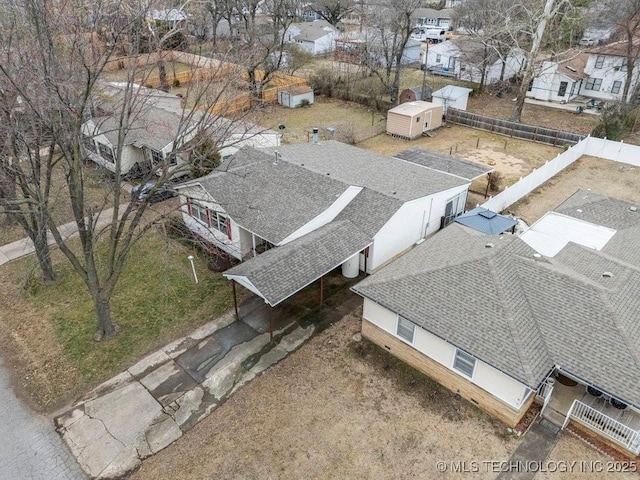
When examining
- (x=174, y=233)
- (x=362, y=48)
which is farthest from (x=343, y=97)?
(x=174, y=233)

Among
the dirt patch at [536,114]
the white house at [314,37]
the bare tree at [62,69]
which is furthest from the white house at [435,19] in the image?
the bare tree at [62,69]

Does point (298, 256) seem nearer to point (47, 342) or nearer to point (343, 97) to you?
point (47, 342)

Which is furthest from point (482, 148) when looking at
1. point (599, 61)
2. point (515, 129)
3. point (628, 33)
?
point (599, 61)

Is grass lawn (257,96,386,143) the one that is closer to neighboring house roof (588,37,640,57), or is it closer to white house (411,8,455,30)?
neighboring house roof (588,37,640,57)

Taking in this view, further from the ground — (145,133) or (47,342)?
(145,133)

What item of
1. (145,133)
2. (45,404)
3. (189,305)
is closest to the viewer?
(45,404)

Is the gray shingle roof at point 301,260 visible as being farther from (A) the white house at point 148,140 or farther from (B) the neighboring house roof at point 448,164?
(A) the white house at point 148,140
